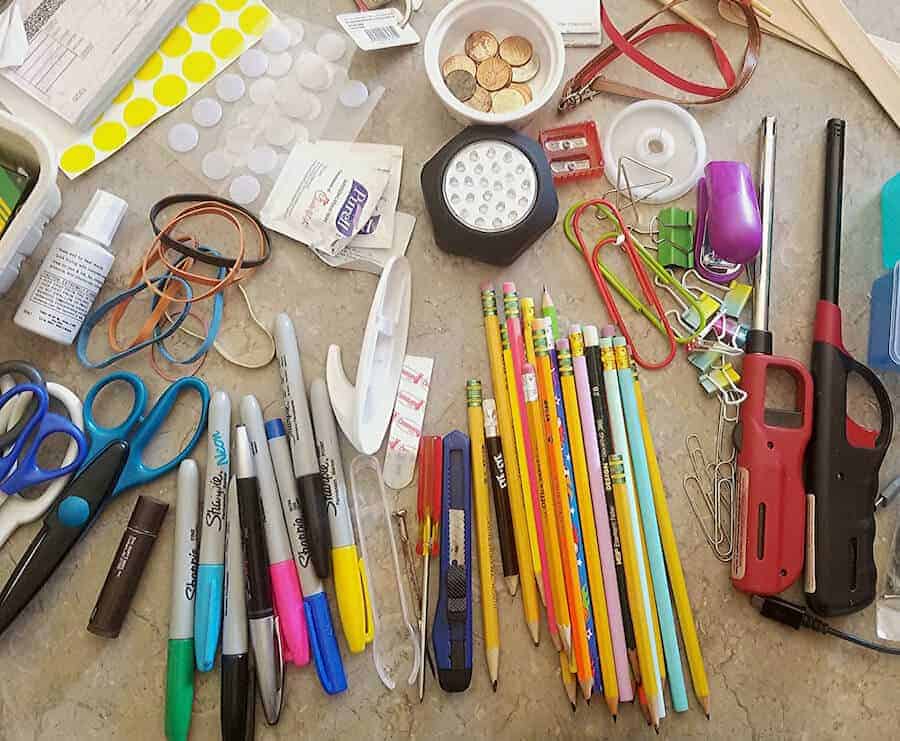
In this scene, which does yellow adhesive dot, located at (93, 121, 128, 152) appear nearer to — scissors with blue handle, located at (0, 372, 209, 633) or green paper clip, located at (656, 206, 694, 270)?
scissors with blue handle, located at (0, 372, 209, 633)

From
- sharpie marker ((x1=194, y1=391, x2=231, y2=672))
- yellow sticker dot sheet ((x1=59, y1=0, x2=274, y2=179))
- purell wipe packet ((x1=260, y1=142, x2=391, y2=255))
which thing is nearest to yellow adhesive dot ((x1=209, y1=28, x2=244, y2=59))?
yellow sticker dot sheet ((x1=59, y1=0, x2=274, y2=179))

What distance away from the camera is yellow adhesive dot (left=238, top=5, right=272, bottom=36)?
792 mm

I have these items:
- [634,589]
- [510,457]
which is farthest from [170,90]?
[634,589]

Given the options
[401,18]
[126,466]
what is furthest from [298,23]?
[126,466]

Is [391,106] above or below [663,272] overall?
above

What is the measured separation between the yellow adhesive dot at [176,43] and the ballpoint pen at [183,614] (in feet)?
1.30

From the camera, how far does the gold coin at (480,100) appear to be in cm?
75

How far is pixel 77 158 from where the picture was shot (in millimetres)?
762

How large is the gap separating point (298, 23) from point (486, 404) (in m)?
0.42

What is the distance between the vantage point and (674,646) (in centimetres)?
69

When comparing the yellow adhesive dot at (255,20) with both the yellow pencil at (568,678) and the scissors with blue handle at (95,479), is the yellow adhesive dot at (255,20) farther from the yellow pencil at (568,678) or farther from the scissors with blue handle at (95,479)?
the yellow pencil at (568,678)

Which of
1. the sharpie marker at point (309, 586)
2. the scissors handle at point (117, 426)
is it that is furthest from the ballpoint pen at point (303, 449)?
the scissors handle at point (117, 426)

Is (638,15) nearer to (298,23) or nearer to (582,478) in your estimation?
(298,23)

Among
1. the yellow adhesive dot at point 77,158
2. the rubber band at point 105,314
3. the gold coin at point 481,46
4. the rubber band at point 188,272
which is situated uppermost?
the gold coin at point 481,46
